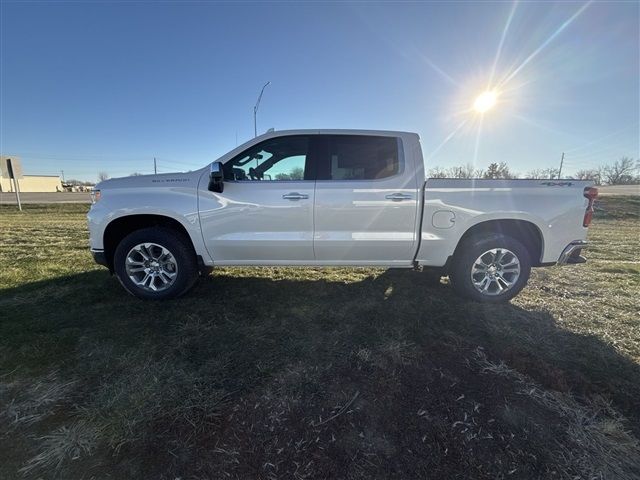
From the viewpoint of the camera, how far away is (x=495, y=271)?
3.83m

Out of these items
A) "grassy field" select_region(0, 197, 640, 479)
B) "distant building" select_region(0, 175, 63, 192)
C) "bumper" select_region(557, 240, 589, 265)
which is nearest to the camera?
"grassy field" select_region(0, 197, 640, 479)

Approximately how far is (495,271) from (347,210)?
6.25ft

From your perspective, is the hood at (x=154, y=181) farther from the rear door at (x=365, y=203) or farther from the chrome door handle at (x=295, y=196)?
the rear door at (x=365, y=203)

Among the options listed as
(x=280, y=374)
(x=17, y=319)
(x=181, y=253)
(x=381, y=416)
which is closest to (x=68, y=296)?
(x=17, y=319)

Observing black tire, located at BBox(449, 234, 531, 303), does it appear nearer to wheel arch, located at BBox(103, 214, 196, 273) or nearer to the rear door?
the rear door

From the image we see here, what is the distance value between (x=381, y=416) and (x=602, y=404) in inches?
61.0

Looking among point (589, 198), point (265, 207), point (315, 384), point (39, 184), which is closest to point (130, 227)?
point (265, 207)

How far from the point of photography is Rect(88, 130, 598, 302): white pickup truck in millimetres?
3660

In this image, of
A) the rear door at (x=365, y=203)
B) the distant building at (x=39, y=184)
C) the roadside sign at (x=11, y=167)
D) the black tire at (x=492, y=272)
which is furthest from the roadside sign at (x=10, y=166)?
the distant building at (x=39, y=184)

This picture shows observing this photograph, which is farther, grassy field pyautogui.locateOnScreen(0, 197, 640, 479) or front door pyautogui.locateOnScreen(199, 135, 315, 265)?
front door pyautogui.locateOnScreen(199, 135, 315, 265)

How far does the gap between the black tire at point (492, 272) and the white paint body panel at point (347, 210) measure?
19 cm

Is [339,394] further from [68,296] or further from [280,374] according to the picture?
[68,296]

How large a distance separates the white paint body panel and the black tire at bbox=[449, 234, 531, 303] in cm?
19

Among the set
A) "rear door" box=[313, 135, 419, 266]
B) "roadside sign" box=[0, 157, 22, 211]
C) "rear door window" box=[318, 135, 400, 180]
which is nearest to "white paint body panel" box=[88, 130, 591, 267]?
"rear door" box=[313, 135, 419, 266]
